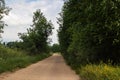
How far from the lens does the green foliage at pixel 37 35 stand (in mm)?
82812

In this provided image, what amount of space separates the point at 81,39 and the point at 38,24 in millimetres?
64694

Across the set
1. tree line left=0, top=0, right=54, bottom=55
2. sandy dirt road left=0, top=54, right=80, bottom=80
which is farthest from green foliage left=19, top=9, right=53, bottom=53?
sandy dirt road left=0, top=54, right=80, bottom=80

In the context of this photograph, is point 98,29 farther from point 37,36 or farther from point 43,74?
point 37,36

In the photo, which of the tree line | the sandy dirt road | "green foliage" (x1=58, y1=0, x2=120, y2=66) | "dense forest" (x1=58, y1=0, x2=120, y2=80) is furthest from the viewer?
the tree line

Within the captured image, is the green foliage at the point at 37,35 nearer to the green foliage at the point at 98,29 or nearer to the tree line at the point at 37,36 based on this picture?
the tree line at the point at 37,36

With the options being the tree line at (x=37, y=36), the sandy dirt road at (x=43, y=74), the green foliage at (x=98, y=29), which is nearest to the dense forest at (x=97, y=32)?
the green foliage at (x=98, y=29)

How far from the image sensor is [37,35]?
3344 inches

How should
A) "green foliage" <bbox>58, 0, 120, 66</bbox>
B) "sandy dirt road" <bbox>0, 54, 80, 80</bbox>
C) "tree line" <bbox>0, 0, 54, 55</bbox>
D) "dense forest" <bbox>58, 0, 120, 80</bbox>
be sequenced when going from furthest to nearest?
"tree line" <bbox>0, 0, 54, 55</bbox> → "sandy dirt road" <bbox>0, 54, 80, 80</bbox> → "green foliage" <bbox>58, 0, 120, 66</bbox> → "dense forest" <bbox>58, 0, 120, 80</bbox>

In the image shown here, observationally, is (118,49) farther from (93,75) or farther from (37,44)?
(37,44)

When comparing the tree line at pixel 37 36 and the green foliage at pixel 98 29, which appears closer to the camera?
the green foliage at pixel 98 29

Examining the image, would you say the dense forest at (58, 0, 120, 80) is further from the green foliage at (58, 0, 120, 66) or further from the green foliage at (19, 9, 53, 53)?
the green foliage at (19, 9, 53, 53)

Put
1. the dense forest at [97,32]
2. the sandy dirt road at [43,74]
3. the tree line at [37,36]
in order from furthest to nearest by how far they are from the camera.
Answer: the tree line at [37,36] → the sandy dirt road at [43,74] → the dense forest at [97,32]

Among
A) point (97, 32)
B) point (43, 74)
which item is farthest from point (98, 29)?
point (43, 74)

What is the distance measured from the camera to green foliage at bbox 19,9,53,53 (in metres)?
82.8
